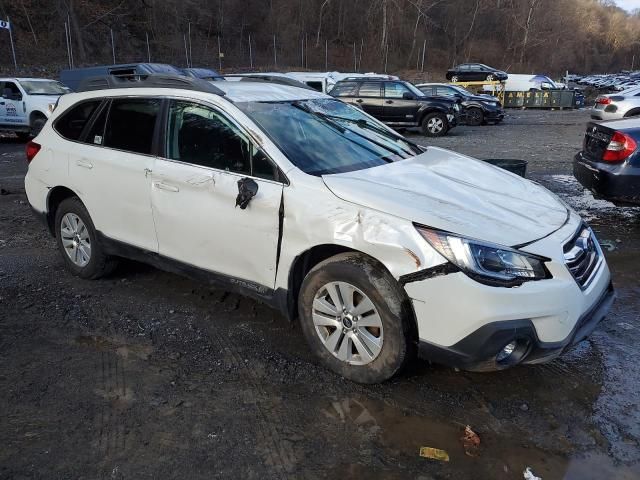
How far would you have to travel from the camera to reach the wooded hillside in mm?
34031

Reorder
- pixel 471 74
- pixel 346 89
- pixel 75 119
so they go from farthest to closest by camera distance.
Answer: pixel 471 74 < pixel 346 89 < pixel 75 119

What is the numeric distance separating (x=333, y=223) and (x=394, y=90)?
1457 cm

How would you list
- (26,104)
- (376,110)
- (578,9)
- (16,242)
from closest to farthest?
(16,242) < (26,104) < (376,110) < (578,9)

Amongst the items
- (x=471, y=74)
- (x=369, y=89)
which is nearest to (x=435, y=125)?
(x=369, y=89)

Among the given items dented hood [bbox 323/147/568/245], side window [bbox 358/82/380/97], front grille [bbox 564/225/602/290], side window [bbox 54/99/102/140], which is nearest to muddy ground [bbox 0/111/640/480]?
front grille [bbox 564/225/602/290]

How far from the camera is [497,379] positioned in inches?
130

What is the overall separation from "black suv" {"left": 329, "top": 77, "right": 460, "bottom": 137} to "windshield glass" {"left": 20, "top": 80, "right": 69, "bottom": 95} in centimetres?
804

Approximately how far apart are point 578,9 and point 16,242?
9561 centimetres

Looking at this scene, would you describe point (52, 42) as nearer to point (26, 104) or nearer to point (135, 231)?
point (26, 104)

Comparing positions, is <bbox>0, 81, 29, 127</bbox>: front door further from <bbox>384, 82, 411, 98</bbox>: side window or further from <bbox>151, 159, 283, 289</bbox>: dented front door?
<bbox>151, 159, 283, 289</bbox>: dented front door

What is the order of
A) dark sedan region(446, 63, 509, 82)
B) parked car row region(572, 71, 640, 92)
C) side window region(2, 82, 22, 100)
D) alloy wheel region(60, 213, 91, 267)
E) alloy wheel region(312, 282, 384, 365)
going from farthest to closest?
parked car row region(572, 71, 640, 92) → dark sedan region(446, 63, 509, 82) → side window region(2, 82, 22, 100) → alloy wheel region(60, 213, 91, 267) → alloy wheel region(312, 282, 384, 365)

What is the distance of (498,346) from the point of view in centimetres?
273

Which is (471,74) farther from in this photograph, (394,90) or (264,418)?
(264,418)

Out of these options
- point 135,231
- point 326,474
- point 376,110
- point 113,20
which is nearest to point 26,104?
point 376,110
